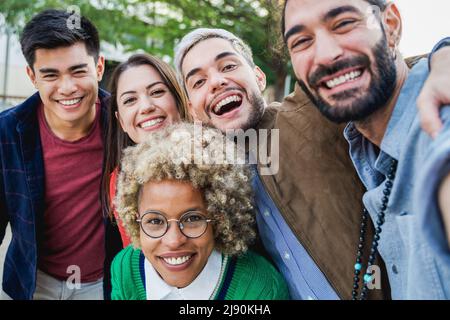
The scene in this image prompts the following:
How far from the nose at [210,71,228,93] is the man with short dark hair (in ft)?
2.76

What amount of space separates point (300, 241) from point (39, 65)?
182cm

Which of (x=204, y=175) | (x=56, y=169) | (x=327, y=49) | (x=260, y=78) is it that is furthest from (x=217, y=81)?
(x=56, y=169)

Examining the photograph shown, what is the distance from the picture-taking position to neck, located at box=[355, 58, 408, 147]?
1.51 meters

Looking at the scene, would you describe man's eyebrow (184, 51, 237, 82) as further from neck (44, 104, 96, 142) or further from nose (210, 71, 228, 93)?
neck (44, 104, 96, 142)

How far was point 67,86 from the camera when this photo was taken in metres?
2.34

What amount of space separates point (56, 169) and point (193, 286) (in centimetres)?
131

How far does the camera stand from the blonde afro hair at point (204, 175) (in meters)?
1.67

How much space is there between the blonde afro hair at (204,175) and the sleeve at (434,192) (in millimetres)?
847

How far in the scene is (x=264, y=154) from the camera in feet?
5.95

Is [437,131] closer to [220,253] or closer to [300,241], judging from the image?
[300,241]

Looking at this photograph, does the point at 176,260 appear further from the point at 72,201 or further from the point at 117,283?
the point at 72,201

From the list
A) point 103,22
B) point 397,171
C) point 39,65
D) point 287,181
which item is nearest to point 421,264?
point 397,171

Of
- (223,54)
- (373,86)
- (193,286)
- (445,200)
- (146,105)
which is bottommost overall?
(193,286)

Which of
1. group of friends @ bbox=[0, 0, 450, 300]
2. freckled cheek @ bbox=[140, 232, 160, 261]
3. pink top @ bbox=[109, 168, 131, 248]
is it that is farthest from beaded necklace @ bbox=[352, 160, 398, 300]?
pink top @ bbox=[109, 168, 131, 248]
